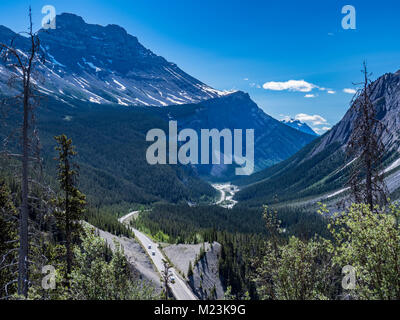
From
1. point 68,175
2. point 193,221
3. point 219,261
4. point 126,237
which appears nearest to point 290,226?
point 193,221

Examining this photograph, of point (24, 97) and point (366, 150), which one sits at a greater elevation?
point (24, 97)

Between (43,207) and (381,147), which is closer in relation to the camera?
(43,207)

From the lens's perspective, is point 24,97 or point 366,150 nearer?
point 24,97

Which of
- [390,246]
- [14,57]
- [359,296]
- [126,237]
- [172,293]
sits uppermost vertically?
[14,57]

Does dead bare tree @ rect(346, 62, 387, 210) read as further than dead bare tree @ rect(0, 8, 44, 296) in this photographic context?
Yes

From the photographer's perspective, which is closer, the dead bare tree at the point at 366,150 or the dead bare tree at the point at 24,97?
the dead bare tree at the point at 24,97

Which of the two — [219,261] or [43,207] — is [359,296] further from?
[219,261]
